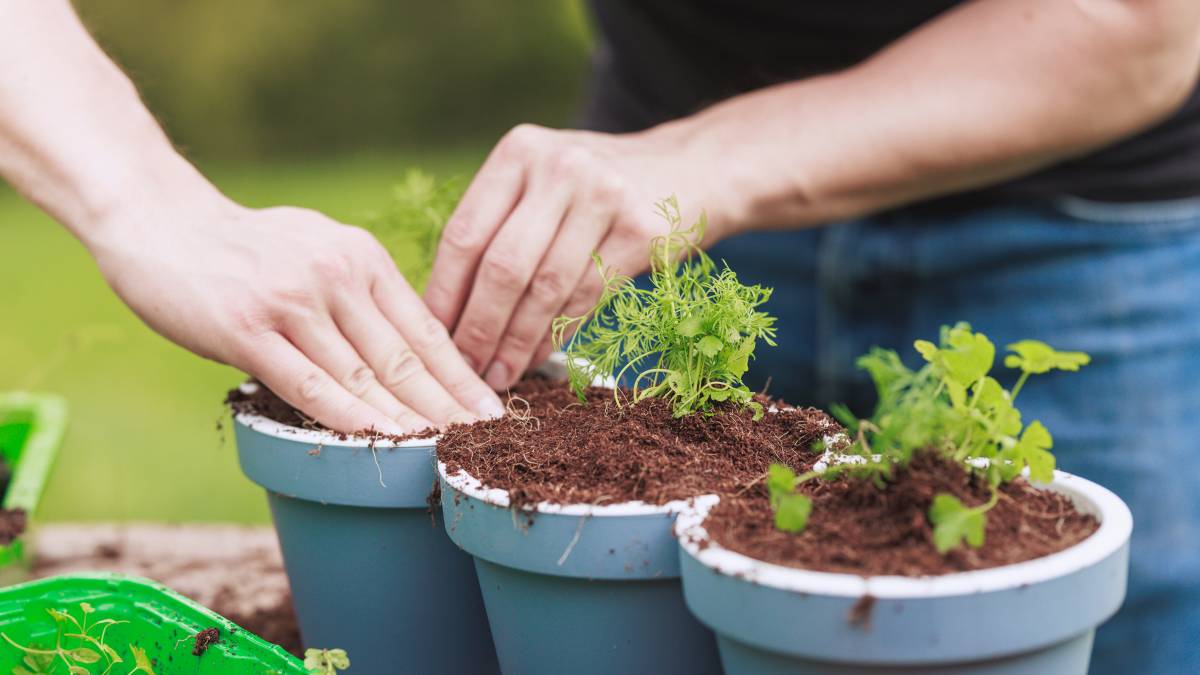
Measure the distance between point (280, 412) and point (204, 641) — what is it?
37 cm

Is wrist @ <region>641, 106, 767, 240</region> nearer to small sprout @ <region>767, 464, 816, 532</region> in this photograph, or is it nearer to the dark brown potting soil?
small sprout @ <region>767, 464, 816, 532</region>

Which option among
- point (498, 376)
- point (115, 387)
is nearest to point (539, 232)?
point (498, 376)

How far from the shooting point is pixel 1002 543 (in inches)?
37.4

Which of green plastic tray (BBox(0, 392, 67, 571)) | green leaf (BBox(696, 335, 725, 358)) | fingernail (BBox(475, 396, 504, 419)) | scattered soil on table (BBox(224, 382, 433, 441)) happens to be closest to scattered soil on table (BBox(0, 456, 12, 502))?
green plastic tray (BBox(0, 392, 67, 571))

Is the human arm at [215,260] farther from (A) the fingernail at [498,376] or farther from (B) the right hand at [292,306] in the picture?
(A) the fingernail at [498,376]

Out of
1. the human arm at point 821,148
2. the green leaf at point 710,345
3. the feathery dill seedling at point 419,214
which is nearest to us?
the green leaf at point 710,345

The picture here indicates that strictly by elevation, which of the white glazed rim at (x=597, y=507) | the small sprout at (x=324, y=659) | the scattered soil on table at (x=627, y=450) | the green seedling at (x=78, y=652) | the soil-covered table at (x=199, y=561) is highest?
the white glazed rim at (x=597, y=507)

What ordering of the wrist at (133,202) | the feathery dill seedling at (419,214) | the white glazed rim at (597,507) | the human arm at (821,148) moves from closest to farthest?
1. the white glazed rim at (597,507)
2. the wrist at (133,202)
3. the human arm at (821,148)
4. the feathery dill seedling at (419,214)

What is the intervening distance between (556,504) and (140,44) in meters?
9.06

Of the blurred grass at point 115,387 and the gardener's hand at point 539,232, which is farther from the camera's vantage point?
the blurred grass at point 115,387

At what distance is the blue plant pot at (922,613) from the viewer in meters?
0.88

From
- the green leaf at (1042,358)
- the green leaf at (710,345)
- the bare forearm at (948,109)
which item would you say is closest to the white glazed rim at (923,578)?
the green leaf at (1042,358)

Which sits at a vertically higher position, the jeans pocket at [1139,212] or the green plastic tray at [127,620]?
the jeans pocket at [1139,212]

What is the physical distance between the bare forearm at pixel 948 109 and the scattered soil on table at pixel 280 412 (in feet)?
1.90
